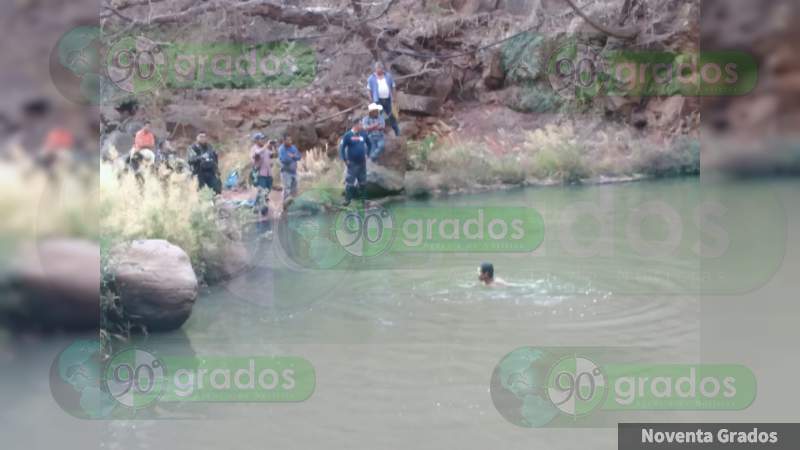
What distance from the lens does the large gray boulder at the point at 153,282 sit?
15.2 ft

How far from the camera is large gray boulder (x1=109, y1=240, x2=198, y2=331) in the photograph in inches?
183

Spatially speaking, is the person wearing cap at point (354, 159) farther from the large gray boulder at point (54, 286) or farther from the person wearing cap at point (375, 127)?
the large gray boulder at point (54, 286)

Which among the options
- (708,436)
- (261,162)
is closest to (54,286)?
(708,436)

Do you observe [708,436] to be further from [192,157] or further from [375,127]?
[375,127]

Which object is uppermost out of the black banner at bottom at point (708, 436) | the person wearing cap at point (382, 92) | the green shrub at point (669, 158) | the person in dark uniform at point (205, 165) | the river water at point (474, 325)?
the person wearing cap at point (382, 92)

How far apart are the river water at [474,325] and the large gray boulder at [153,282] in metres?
0.15

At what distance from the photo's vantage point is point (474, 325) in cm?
490

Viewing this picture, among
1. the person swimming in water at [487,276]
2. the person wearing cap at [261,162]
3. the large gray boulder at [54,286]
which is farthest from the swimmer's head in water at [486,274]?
the large gray boulder at [54,286]

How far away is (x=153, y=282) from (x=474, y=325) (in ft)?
6.43

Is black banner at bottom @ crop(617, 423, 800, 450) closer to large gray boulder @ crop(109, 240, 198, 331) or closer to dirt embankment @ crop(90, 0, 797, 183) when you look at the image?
large gray boulder @ crop(109, 240, 198, 331)

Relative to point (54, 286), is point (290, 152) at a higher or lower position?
higher

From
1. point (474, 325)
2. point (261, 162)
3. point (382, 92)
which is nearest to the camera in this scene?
point (474, 325)

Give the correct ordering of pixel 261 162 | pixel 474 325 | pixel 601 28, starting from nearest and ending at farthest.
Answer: pixel 474 325 < pixel 261 162 < pixel 601 28

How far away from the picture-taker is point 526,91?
8930 millimetres
